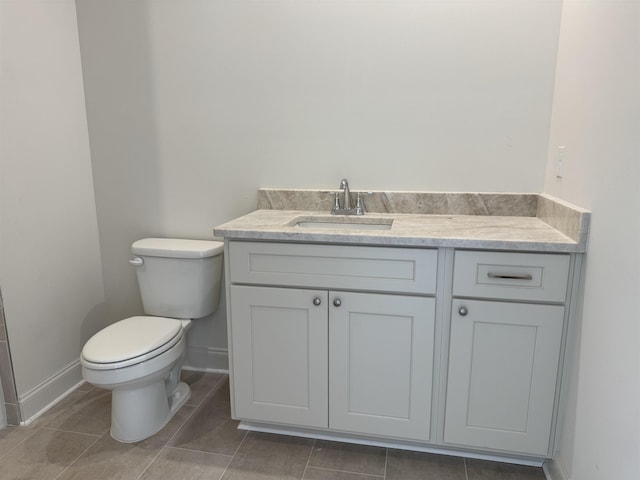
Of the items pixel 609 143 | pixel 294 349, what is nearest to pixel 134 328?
pixel 294 349

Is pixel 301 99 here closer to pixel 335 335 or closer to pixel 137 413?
pixel 335 335

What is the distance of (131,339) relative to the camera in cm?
189

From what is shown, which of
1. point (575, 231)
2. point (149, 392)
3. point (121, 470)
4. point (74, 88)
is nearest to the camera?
point (575, 231)

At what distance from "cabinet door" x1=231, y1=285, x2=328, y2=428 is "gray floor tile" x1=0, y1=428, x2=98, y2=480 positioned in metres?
0.68

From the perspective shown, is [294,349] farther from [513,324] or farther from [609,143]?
[609,143]

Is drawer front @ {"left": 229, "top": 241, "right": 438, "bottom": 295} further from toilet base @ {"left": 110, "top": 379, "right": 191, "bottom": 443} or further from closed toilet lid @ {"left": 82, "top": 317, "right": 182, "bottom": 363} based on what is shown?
toilet base @ {"left": 110, "top": 379, "right": 191, "bottom": 443}

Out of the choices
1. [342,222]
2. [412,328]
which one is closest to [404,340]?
[412,328]

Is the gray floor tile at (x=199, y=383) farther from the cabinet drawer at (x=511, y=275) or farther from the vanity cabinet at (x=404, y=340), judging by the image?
the cabinet drawer at (x=511, y=275)

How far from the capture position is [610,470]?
1.25 meters

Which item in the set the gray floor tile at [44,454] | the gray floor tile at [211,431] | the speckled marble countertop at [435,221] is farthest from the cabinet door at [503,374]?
Result: the gray floor tile at [44,454]

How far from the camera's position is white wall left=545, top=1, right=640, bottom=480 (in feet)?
3.90

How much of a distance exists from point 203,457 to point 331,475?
509 millimetres

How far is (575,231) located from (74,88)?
222 cm

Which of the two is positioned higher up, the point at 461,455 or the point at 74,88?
the point at 74,88
